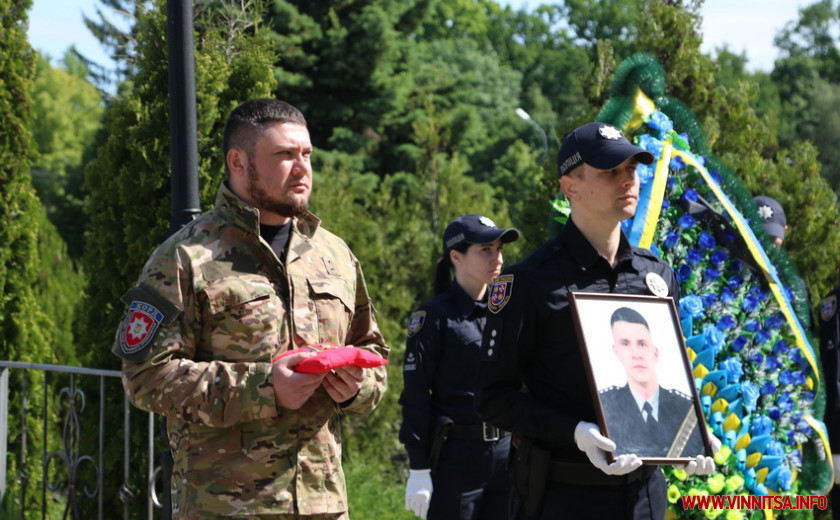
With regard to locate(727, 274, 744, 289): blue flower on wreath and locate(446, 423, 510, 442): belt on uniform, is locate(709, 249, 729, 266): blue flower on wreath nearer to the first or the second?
locate(727, 274, 744, 289): blue flower on wreath

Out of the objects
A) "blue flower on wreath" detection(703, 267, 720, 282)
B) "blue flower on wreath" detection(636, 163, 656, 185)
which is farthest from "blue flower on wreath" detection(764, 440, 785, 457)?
A: "blue flower on wreath" detection(636, 163, 656, 185)

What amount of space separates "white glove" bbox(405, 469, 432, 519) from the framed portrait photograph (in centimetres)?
208

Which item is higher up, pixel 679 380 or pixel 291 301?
pixel 291 301

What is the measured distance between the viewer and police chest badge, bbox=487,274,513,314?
3.20 meters

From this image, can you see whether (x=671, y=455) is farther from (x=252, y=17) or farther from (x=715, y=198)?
(x=252, y=17)

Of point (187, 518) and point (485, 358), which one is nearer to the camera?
point (187, 518)

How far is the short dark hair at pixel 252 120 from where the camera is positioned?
3.09 m


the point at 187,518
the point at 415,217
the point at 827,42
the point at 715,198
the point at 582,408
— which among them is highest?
the point at 827,42

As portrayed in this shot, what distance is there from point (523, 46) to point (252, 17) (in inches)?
2262

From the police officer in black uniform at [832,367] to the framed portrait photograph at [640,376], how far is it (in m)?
3.23

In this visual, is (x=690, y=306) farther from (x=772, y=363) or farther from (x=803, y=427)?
(x=803, y=427)

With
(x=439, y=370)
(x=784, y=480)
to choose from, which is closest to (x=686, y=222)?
(x=784, y=480)

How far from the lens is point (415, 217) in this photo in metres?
11.7

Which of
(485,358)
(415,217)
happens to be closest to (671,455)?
(485,358)
